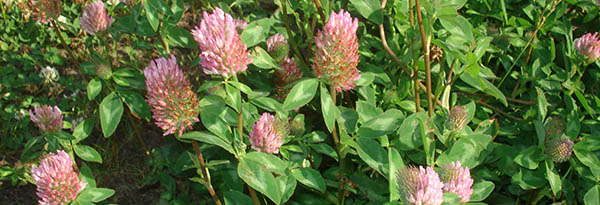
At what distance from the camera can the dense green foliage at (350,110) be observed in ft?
7.43

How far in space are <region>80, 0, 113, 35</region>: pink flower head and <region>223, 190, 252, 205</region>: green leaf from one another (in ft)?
2.68

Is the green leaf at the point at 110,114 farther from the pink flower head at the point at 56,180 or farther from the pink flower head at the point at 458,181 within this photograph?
the pink flower head at the point at 458,181

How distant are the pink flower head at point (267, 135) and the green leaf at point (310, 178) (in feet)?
0.38

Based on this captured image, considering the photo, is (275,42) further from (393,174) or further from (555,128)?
(555,128)

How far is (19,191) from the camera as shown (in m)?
3.05

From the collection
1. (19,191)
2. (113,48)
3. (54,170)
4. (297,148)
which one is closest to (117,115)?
(54,170)

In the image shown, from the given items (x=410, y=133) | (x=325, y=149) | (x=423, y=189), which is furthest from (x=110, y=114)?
(x=423, y=189)

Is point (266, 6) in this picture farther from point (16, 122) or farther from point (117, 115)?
point (117, 115)

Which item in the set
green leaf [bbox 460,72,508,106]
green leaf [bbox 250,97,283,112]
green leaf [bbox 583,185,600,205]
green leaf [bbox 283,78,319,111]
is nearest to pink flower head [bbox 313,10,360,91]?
green leaf [bbox 283,78,319,111]

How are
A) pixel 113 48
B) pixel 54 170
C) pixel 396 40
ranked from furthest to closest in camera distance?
pixel 113 48, pixel 396 40, pixel 54 170

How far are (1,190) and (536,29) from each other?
7.95ft

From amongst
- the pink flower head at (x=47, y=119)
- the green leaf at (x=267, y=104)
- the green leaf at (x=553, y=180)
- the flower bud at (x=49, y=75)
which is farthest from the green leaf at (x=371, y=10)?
the flower bud at (x=49, y=75)

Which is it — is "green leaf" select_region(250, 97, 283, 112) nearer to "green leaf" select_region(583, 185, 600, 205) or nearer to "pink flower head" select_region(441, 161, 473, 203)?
"pink flower head" select_region(441, 161, 473, 203)

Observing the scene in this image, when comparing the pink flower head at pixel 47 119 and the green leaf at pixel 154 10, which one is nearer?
the green leaf at pixel 154 10
